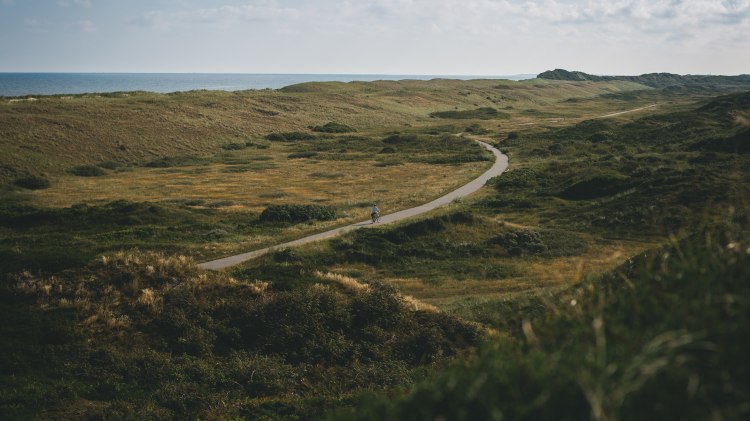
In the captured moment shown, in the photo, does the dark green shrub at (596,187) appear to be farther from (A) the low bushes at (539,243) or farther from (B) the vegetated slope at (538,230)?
(A) the low bushes at (539,243)

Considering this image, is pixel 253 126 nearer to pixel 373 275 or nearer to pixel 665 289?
pixel 373 275

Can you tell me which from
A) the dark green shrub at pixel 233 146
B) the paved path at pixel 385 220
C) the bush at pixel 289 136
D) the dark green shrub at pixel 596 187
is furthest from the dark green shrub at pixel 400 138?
the dark green shrub at pixel 596 187

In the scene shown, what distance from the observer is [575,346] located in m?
4.88

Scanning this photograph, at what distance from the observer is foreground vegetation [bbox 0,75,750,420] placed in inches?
183

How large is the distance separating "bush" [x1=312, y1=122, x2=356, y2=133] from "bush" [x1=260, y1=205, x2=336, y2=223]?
287 ft

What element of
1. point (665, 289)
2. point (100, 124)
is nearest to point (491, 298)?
point (665, 289)

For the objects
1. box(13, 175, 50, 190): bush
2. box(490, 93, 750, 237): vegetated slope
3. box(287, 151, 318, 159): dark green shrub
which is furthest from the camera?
→ box(287, 151, 318, 159): dark green shrub

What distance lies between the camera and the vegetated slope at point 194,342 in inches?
562

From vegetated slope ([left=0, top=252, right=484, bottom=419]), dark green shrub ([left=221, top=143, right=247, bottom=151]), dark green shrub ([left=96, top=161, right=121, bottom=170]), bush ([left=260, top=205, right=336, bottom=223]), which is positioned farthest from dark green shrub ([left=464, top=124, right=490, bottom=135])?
vegetated slope ([left=0, top=252, right=484, bottom=419])

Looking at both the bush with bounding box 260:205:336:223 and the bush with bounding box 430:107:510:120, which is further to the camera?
the bush with bounding box 430:107:510:120

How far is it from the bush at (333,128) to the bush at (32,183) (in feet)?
236

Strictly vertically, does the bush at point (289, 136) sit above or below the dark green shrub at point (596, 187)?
above

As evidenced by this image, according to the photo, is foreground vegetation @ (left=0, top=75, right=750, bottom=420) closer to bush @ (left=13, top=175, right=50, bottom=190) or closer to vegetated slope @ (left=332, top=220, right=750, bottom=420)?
vegetated slope @ (left=332, top=220, right=750, bottom=420)

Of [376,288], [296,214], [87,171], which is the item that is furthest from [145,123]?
[376,288]
